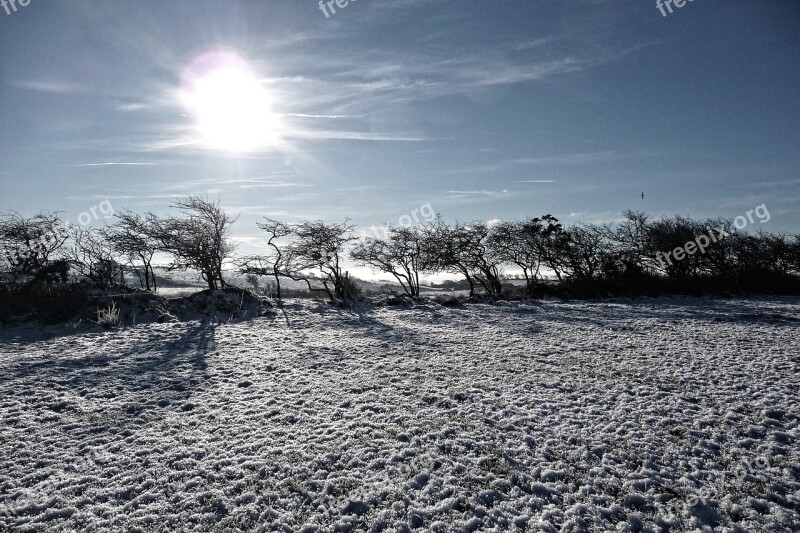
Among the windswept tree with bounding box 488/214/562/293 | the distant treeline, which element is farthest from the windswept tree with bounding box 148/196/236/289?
the windswept tree with bounding box 488/214/562/293

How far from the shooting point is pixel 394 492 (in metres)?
3.66

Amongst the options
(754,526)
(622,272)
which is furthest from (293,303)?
(622,272)

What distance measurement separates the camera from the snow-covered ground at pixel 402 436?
3389 millimetres

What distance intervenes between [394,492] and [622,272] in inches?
984

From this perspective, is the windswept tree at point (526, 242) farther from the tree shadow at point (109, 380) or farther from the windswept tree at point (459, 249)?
the tree shadow at point (109, 380)

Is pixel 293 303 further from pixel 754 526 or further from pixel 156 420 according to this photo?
pixel 754 526

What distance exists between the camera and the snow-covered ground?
3.39m

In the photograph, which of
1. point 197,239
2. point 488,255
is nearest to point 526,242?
point 488,255

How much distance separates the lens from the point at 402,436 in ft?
15.6

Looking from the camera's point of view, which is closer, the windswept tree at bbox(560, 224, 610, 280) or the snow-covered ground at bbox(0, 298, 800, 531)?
the snow-covered ground at bbox(0, 298, 800, 531)

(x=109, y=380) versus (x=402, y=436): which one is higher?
(x=109, y=380)

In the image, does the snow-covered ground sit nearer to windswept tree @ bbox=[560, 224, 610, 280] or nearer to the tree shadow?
the tree shadow

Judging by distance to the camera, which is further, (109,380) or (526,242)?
(526,242)

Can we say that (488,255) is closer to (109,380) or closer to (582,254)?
(582,254)
